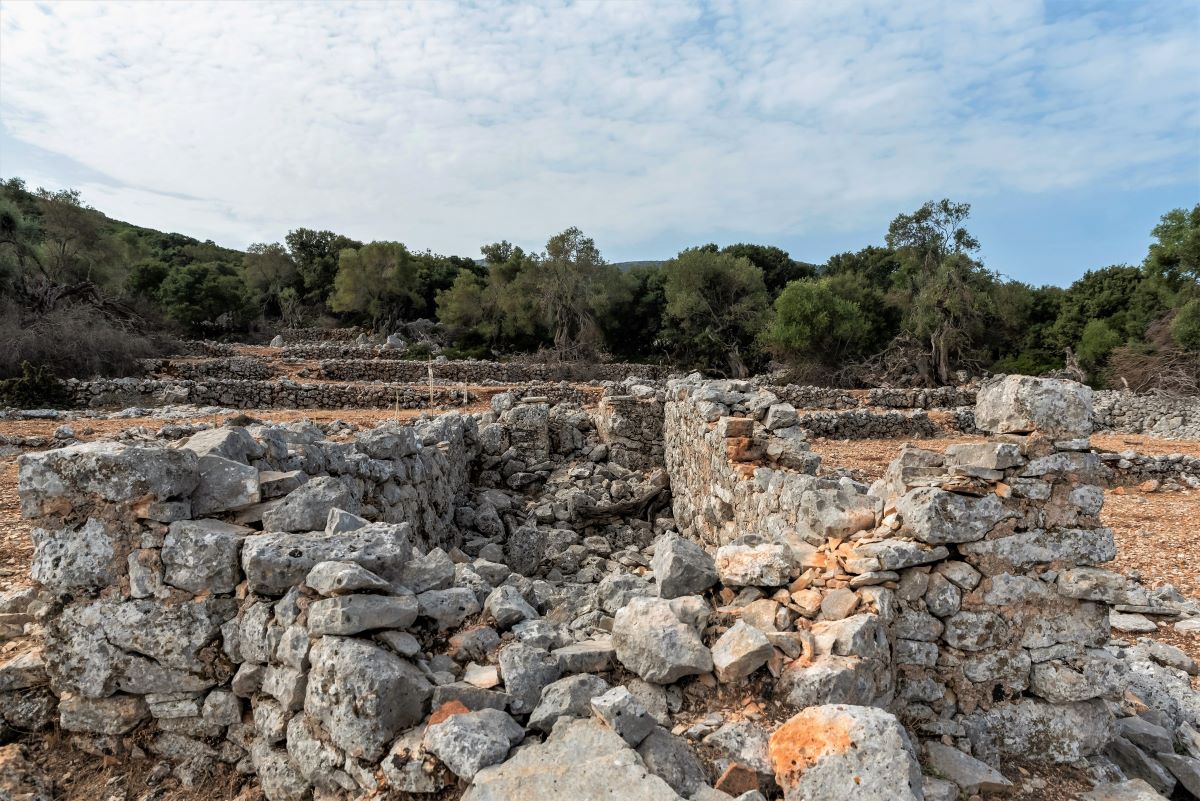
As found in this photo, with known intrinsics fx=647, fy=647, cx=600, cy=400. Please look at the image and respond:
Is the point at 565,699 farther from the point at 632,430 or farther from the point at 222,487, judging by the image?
the point at 632,430

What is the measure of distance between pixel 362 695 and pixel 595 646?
1104 mm

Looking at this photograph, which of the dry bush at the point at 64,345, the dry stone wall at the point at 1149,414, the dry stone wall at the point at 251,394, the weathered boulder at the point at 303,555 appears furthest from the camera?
the dry stone wall at the point at 1149,414

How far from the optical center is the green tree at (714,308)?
106 feet

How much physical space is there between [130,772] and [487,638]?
1.86m

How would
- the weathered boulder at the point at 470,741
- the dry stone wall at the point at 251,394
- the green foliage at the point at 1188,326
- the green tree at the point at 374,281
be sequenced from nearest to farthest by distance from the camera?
the weathered boulder at the point at 470,741 < the dry stone wall at the point at 251,394 < the green foliage at the point at 1188,326 < the green tree at the point at 374,281

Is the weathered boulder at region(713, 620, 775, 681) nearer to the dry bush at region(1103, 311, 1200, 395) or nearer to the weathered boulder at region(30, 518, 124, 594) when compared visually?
the weathered boulder at region(30, 518, 124, 594)

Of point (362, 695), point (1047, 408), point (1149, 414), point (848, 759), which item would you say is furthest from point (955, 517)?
point (1149, 414)

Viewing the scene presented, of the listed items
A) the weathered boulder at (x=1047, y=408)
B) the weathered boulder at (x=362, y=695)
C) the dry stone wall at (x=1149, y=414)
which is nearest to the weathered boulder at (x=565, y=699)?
the weathered boulder at (x=362, y=695)

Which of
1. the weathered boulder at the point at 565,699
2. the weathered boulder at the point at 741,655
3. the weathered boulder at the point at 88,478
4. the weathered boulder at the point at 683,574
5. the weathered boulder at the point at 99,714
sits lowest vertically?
the weathered boulder at the point at 99,714

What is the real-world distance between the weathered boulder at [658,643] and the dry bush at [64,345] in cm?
1937

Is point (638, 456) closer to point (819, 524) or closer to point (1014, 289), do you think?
point (819, 524)

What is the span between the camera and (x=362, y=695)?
8.90 ft

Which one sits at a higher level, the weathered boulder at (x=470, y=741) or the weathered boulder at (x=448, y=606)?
the weathered boulder at (x=448, y=606)

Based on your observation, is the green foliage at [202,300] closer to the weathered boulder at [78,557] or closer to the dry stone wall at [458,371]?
the dry stone wall at [458,371]
